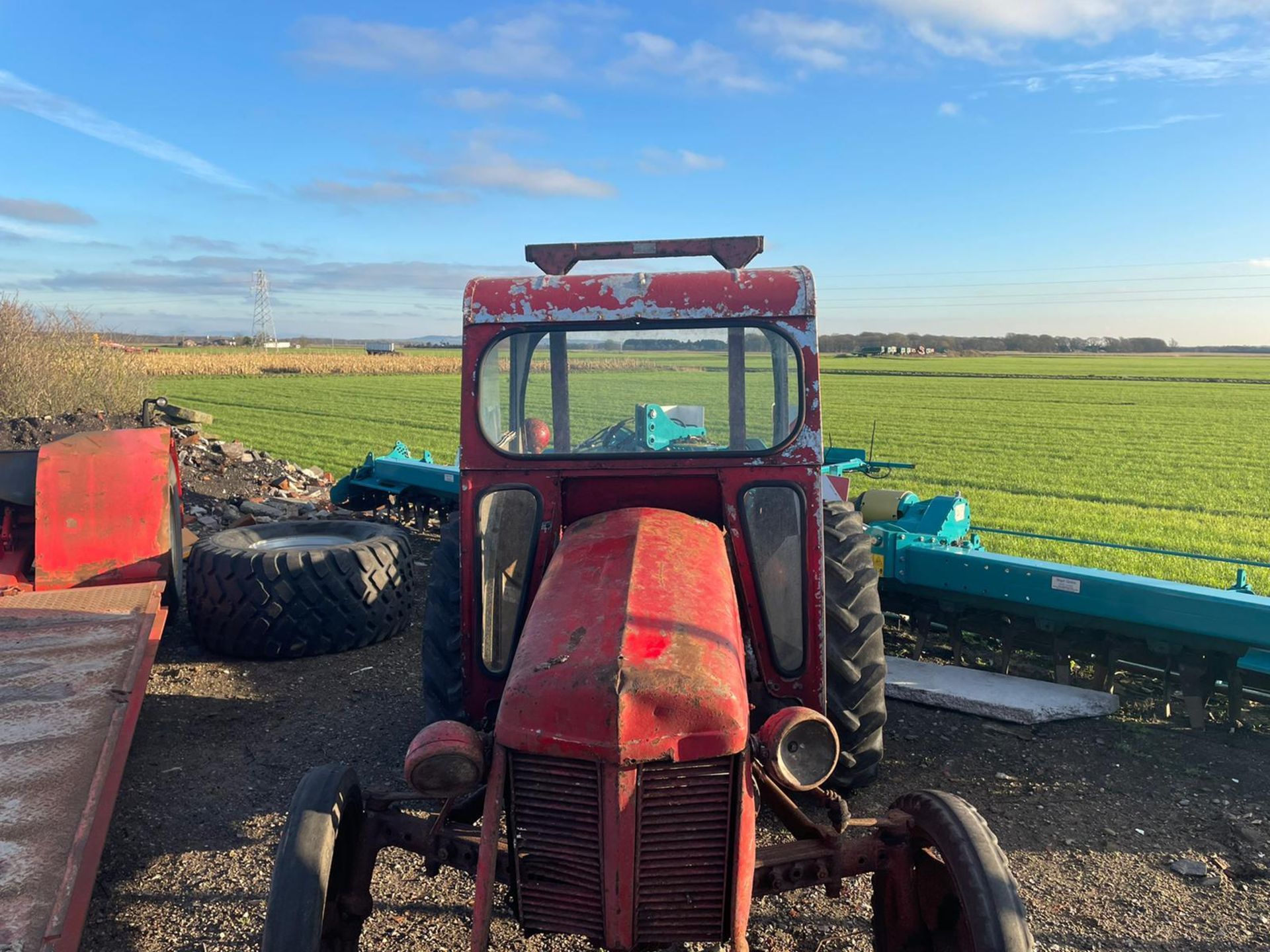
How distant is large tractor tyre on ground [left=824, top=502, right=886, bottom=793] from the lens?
3.69 metres

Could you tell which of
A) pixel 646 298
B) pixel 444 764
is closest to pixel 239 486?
pixel 646 298

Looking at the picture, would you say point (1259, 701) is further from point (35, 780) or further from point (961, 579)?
point (35, 780)

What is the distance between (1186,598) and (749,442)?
7.92 feet

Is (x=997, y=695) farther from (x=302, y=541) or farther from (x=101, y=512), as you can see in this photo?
(x=101, y=512)

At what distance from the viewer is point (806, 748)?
265 centimetres

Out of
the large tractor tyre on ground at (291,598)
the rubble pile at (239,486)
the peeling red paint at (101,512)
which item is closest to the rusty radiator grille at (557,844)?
the large tractor tyre on ground at (291,598)

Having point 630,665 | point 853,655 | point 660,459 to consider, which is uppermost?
point 660,459

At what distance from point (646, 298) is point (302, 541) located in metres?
4.13

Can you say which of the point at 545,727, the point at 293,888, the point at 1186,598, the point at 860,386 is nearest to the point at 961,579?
the point at 1186,598

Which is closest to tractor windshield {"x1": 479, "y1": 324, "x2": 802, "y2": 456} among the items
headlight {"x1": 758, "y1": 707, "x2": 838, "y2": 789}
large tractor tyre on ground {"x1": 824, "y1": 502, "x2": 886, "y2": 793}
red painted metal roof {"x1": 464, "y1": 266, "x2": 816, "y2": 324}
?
red painted metal roof {"x1": 464, "y1": 266, "x2": 816, "y2": 324}

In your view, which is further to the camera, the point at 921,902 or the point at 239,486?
the point at 239,486

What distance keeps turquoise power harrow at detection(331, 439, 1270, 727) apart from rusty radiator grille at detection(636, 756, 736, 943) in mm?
1683

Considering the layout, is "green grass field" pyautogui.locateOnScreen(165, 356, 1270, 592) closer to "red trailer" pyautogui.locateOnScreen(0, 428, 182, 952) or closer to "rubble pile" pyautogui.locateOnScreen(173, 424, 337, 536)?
"red trailer" pyautogui.locateOnScreen(0, 428, 182, 952)

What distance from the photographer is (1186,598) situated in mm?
4562
